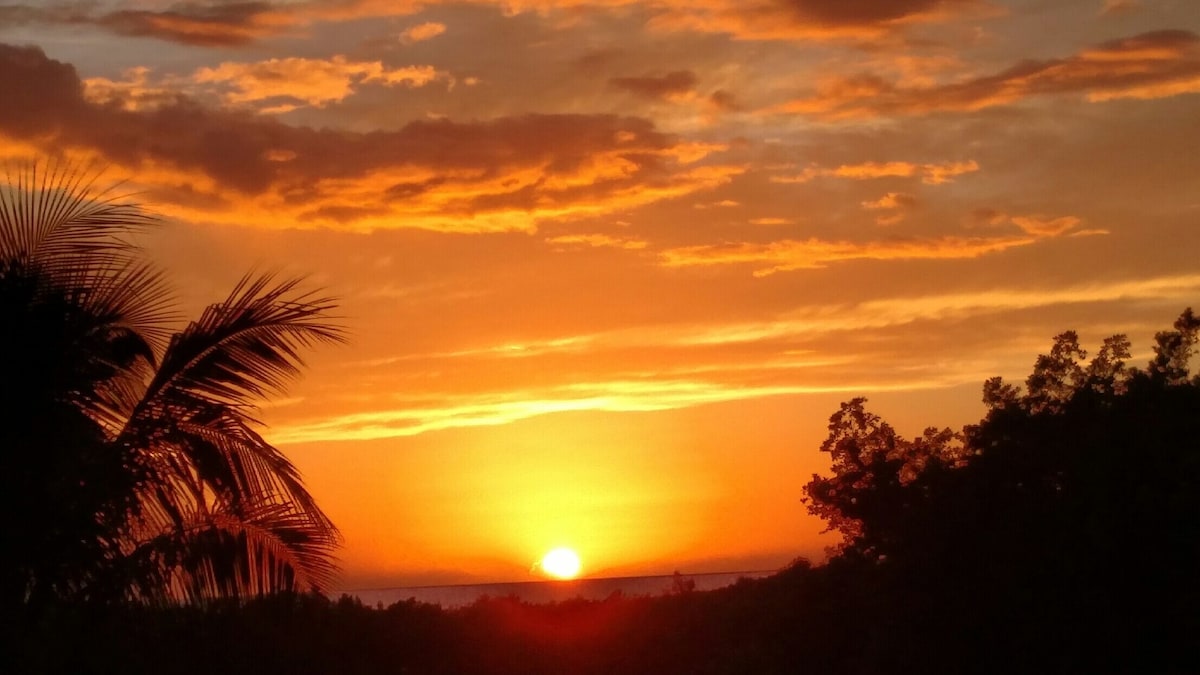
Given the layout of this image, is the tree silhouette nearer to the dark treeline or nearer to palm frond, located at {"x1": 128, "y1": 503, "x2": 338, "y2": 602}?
the dark treeline

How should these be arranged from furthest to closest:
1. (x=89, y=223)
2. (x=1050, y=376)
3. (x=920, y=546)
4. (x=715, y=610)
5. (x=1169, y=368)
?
(x=715, y=610), (x=1050, y=376), (x=1169, y=368), (x=920, y=546), (x=89, y=223)

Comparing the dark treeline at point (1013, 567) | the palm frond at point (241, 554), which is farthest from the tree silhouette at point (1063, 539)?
the palm frond at point (241, 554)

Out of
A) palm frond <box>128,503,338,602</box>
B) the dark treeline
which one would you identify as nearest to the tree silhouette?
the dark treeline

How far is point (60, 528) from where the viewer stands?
27.6 ft

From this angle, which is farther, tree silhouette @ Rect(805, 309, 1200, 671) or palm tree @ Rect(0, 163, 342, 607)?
tree silhouette @ Rect(805, 309, 1200, 671)

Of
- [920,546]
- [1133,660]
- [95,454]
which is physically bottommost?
[1133,660]

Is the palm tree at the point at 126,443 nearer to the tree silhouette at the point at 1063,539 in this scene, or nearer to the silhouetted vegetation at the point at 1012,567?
the silhouetted vegetation at the point at 1012,567

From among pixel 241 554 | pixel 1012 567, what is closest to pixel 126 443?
pixel 241 554

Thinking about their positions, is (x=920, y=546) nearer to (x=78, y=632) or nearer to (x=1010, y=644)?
(x=1010, y=644)

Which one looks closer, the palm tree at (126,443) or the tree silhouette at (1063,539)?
the palm tree at (126,443)

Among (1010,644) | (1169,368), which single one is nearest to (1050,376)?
(1169,368)

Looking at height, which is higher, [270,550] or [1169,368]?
[1169,368]

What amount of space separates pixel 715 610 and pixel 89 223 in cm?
1869

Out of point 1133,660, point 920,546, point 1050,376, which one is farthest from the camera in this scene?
point 1050,376
